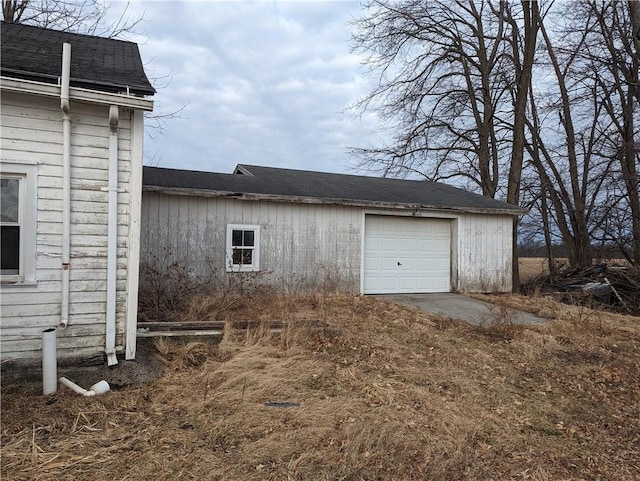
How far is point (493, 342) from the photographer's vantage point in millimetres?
6602

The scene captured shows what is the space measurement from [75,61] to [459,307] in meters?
8.31

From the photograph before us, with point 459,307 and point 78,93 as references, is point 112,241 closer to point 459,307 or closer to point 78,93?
point 78,93

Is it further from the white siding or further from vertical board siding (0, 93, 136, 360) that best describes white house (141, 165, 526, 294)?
vertical board siding (0, 93, 136, 360)

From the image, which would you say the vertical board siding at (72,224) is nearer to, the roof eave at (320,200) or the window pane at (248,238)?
the roof eave at (320,200)

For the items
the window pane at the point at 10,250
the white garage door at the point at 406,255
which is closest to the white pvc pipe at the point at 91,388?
the window pane at the point at 10,250

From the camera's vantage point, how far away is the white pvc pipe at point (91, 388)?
4.01 meters

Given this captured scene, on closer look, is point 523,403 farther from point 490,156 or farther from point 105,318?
point 490,156

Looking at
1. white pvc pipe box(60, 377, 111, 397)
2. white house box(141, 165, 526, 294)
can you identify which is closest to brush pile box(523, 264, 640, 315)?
white house box(141, 165, 526, 294)

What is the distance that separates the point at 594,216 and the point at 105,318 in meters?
19.5

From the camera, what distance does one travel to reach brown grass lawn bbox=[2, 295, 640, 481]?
3.02 m

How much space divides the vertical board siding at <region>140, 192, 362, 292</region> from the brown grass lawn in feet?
11.6

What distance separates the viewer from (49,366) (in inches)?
159

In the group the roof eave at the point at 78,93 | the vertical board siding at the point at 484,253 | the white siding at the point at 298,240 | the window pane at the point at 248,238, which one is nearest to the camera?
the roof eave at the point at 78,93

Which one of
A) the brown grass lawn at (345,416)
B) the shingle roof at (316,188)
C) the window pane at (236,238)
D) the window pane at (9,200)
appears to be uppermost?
the shingle roof at (316,188)
